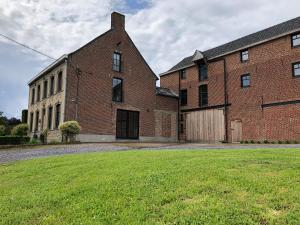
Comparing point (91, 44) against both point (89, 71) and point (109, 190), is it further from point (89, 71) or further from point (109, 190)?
point (109, 190)

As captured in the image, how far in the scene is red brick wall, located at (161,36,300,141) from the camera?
2119cm

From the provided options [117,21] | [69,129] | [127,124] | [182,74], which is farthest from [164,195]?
[182,74]

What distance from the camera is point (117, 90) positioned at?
25797 millimetres

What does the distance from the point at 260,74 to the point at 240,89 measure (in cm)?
212

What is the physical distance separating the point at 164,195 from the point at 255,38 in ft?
75.4

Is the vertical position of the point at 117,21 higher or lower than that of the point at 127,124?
higher

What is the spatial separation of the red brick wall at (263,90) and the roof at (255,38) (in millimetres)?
447

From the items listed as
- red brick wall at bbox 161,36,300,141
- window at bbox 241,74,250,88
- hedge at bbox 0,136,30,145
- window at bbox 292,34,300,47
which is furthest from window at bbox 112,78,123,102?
window at bbox 292,34,300,47

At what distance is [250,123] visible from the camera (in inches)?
926

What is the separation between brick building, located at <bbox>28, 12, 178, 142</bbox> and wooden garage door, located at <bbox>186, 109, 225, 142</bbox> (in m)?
1.78

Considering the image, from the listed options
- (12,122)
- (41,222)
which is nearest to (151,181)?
(41,222)

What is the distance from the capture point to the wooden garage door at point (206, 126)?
85.2ft

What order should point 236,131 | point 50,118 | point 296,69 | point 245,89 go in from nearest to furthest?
1. point 296,69
2. point 245,89
3. point 236,131
4. point 50,118

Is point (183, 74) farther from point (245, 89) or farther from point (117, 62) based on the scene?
point (245, 89)
